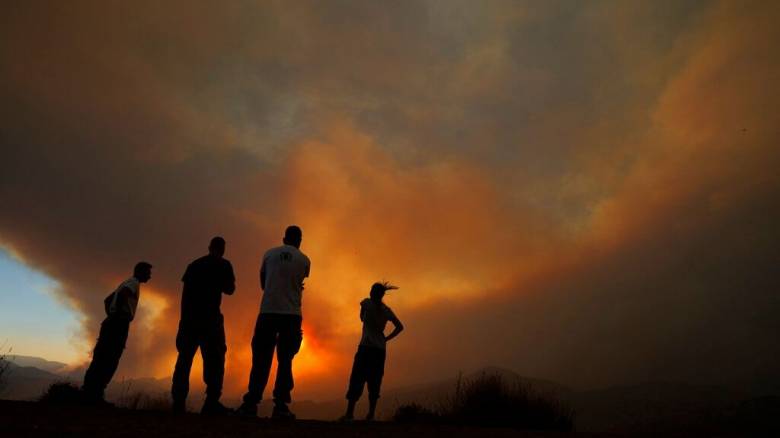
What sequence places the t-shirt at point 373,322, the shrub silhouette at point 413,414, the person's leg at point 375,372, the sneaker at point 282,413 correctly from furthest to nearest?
the shrub silhouette at point 413,414
the t-shirt at point 373,322
the person's leg at point 375,372
the sneaker at point 282,413

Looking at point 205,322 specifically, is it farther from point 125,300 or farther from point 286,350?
point 125,300

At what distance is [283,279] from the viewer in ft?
20.6

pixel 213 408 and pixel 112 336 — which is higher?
pixel 112 336

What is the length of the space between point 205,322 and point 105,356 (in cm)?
270

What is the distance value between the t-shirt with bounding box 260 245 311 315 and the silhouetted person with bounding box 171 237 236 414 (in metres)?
0.60

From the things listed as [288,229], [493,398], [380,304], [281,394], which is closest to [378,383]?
[380,304]

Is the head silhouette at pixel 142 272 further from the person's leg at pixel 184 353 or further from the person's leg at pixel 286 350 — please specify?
the person's leg at pixel 286 350

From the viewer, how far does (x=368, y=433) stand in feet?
15.6

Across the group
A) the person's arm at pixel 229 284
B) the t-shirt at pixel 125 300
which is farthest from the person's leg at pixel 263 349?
the t-shirt at pixel 125 300

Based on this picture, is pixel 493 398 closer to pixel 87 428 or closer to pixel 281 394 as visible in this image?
pixel 281 394

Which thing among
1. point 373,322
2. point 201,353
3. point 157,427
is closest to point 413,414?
point 373,322

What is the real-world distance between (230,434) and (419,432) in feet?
5.96

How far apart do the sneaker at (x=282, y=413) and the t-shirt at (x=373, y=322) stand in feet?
7.45

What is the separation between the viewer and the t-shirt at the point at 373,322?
8117 mm
